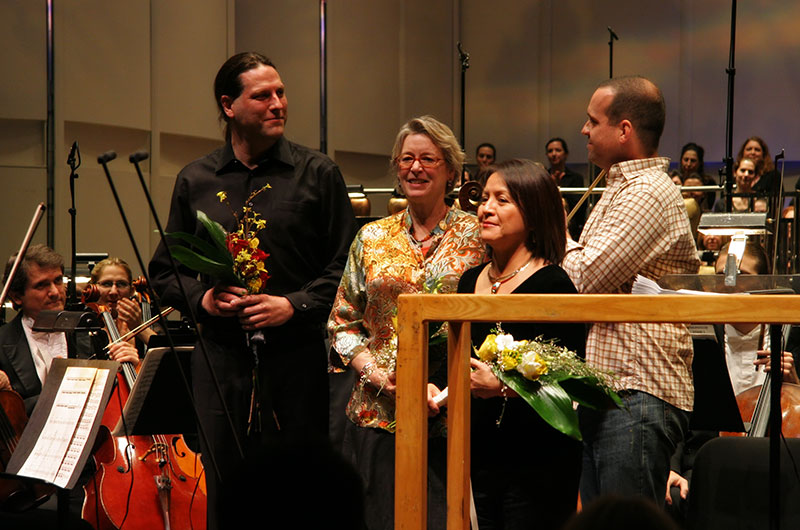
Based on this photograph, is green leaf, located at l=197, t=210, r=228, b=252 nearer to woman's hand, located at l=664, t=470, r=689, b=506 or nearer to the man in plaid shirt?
the man in plaid shirt

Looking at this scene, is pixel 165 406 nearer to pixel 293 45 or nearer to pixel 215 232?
pixel 215 232

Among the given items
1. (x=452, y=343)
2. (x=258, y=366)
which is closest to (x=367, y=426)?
(x=258, y=366)

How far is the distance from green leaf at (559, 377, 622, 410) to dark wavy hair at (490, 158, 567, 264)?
1.37ft

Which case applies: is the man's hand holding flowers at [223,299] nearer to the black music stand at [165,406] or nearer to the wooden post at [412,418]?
the black music stand at [165,406]

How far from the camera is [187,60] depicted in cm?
864

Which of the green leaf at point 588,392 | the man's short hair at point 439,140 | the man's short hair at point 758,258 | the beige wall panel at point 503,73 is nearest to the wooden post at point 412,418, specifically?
the green leaf at point 588,392

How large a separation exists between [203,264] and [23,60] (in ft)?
18.5

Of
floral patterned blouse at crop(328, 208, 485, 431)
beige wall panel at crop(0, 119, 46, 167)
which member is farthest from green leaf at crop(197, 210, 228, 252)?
beige wall panel at crop(0, 119, 46, 167)

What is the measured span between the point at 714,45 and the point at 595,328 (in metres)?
9.38

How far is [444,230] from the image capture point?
2738 mm

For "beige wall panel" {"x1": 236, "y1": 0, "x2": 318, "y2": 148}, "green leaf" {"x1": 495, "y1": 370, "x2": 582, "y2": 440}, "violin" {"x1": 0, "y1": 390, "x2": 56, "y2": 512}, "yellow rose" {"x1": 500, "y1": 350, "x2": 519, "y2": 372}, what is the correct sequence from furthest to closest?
"beige wall panel" {"x1": 236, "y1": 0, "x2": 318, "y2": 148}
"violin" {"x1": 0, "y1": 390, "x2": 56, "y2": 512}
"yellow rose" {"x1": 500, "y1": 350, "x2": 519, "y2": 372}
"green leaf" {"x1": 495, "y1": 370, "x2": 582, "y2": 440}

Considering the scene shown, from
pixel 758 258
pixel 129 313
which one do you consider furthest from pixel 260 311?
pixel 758 258

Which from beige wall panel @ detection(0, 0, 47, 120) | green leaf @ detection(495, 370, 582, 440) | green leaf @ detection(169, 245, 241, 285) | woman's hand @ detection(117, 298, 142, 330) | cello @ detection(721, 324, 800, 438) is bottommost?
cello @ detection(721, 324, 800, 438)

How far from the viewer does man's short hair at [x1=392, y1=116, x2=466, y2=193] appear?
2.78 meters
